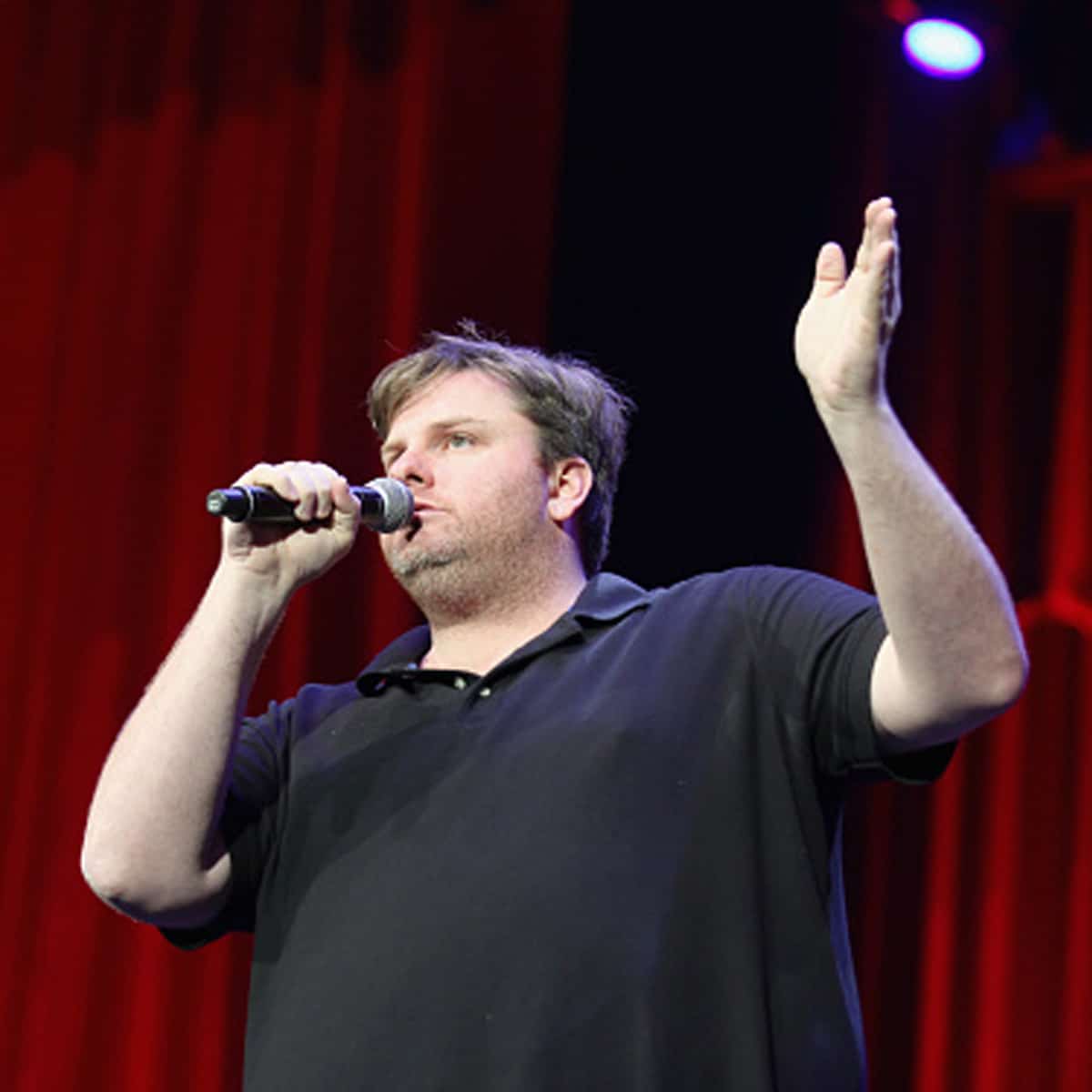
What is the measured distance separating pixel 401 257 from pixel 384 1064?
4.77 feet

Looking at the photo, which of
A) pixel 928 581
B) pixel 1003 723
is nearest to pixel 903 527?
pixel 928 581

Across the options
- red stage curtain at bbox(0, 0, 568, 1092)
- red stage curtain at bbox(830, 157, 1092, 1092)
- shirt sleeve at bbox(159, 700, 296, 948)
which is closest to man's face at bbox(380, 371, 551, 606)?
shirt sleeve at bbox(159, 700, 296, 948)

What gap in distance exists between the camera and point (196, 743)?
5.70ft

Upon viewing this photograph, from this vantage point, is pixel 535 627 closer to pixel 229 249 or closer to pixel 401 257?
pixel 401 257

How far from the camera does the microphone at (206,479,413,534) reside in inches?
64.5

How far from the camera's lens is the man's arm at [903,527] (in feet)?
4.54

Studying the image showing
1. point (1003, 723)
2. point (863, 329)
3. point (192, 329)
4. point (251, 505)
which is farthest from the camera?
point (192, 329)

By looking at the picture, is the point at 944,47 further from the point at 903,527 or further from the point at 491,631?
the point at 903,527

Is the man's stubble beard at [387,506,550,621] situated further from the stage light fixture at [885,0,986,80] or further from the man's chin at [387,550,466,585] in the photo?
the stage light fixture at [885,0,986,80]

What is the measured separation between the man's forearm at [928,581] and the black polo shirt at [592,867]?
12 centimetres

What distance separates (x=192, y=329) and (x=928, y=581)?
1.68 meters

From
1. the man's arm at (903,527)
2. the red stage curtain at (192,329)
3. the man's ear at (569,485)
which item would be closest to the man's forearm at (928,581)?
the man's arm at (903,527)

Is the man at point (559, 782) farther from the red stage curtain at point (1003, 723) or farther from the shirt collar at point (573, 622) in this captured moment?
the red stage curtain at point (1003, 723)

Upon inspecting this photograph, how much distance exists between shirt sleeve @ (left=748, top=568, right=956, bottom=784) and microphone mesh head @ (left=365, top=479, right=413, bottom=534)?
43 cm
